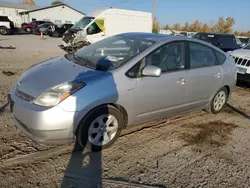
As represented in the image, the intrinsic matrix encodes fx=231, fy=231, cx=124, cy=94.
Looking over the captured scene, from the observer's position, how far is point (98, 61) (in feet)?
11.8

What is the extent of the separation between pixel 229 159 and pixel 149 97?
1.47 meters

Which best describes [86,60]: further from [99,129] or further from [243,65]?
[243,65]

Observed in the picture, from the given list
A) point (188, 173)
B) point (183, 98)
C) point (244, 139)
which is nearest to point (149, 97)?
point (183, 98)

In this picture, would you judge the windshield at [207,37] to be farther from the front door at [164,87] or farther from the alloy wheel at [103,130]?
the alloy wheel at [103,130]

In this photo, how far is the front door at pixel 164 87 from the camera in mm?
3471

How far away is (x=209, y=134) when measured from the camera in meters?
4.11

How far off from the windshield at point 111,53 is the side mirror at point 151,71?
0.32 m

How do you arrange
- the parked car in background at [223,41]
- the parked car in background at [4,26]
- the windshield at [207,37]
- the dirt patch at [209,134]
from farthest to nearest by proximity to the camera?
the parked car in background at [4,26], the windshield at [207,37], the parked car in background at [223,41], the dirt patch at [209,134]

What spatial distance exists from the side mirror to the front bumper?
1.18m

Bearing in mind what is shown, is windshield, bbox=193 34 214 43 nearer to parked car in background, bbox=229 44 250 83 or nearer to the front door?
parked car in background, bbox=229 44 250 83

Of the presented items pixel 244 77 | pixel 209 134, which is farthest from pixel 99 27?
pixel 209 134

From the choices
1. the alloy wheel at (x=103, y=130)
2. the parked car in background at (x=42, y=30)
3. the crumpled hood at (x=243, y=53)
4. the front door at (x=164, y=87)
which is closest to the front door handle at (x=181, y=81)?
the front door at (x=164, y=87)

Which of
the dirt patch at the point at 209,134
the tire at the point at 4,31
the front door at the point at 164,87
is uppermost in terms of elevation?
the tire at the point at 4,31

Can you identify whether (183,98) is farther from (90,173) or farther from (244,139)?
(90,173)
